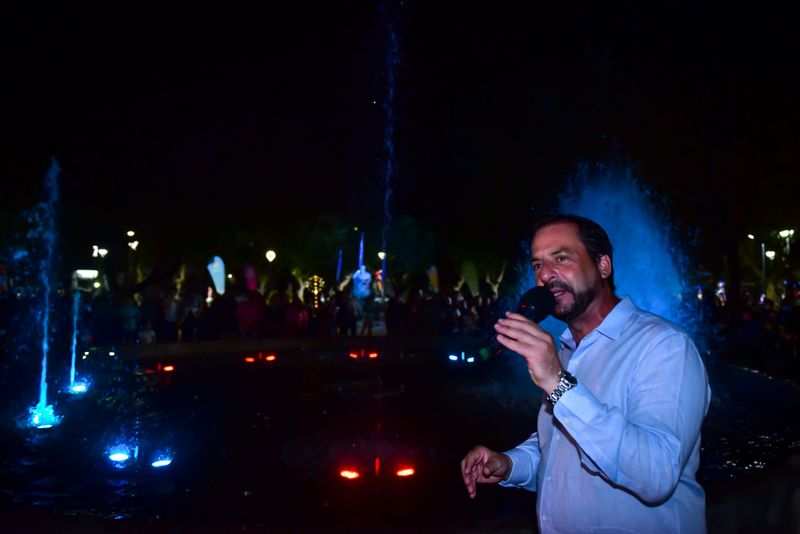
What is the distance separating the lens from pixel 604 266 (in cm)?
298

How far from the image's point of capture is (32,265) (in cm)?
4416

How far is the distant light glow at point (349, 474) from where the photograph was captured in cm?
789

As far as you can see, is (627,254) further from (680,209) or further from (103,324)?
(103,324)

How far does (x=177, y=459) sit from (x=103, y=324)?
28.0 feet

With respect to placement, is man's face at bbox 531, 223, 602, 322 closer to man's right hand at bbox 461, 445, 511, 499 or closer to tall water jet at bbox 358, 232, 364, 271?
man's right hand at bbox 461, 445, 511, 499

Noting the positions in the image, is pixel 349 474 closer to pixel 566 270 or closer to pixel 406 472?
pixel 406 472

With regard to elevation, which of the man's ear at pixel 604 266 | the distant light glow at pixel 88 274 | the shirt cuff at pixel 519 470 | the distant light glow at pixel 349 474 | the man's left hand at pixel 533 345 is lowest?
the distant light glow at pixel 349 474

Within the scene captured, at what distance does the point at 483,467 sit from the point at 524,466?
0.22 m

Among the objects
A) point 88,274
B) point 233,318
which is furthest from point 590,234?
point 88,274

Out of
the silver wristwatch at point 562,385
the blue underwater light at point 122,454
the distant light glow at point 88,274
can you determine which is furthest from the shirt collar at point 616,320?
the distant light glow at point 88,274

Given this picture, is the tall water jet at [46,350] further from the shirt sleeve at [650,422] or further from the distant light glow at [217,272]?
the shirt sleeve at [650,422]

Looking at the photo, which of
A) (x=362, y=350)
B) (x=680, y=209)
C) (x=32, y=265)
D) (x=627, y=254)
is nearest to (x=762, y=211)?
(x=680, y=209)

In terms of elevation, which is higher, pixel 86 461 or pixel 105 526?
pixel 105 526

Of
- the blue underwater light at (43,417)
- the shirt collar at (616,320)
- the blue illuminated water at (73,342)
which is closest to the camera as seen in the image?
the shirt collar at (616,320)
